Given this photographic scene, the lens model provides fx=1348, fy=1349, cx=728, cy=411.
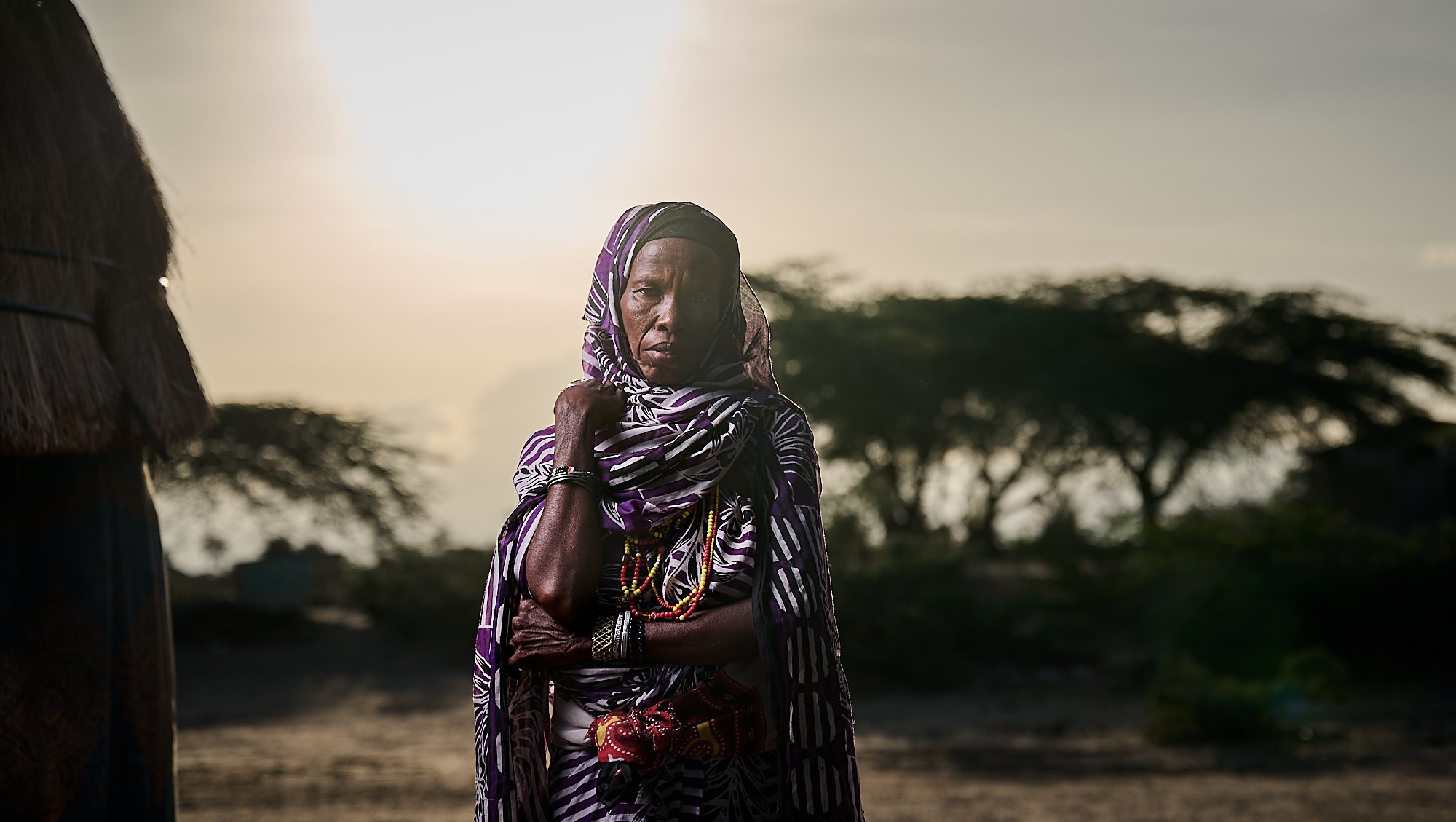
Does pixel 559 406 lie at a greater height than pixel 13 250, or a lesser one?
lesser

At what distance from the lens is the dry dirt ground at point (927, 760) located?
26.0ft

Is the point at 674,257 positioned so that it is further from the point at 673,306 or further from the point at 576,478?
the point at 576,478

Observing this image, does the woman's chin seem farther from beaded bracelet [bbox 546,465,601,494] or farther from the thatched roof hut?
the thatched roof hut

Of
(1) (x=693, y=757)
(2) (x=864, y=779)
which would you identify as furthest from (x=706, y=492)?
(2) (x=864, y=779)

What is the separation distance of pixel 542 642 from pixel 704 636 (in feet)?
1.01

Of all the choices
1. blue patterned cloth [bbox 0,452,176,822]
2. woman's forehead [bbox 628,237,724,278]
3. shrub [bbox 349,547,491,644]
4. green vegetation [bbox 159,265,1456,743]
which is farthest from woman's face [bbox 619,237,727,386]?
shrub [bbox 349,547,491,644]

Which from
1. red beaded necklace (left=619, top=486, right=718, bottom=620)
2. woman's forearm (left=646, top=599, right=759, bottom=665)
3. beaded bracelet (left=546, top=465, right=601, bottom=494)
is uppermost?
beaded bracelet (left=546, top=465, right=601, bottom=494)

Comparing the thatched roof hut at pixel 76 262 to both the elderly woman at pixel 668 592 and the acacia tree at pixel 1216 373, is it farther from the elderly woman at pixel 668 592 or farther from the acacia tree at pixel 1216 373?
the acacia tree at pixel 1216 373

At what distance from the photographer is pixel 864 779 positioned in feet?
29.7

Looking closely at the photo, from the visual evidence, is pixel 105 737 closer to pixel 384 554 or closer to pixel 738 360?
pixel 738 360

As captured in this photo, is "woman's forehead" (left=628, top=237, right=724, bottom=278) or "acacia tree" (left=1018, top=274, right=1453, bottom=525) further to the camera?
"acacia tree" (left=1018, top=274, right=1453, bottom=525)

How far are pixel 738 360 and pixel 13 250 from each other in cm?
188

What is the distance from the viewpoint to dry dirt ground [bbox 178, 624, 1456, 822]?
7.91 metres

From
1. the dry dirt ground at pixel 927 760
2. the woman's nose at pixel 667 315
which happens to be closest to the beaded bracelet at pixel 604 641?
the woman's nose at pixel 667 315
